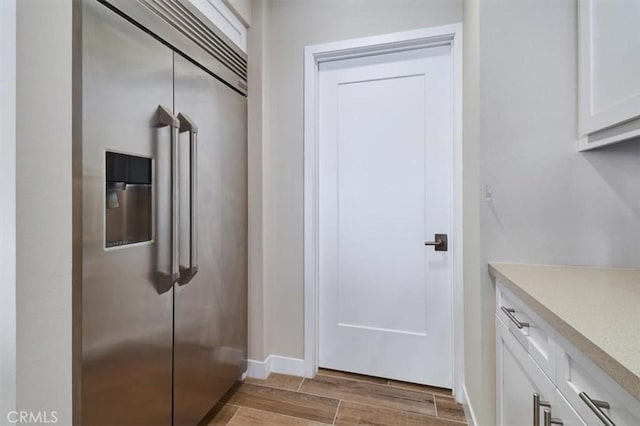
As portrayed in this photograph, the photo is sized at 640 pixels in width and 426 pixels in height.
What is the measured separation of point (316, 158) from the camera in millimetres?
2102

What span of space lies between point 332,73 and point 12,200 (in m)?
1.87

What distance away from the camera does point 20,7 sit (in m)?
0.76

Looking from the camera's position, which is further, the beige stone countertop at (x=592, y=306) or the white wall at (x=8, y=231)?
the white wall at (x=8, y=231)

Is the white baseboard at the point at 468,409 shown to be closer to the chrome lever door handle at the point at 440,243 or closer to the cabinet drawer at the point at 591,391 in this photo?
the chrome lever door handle at the point at 440,243

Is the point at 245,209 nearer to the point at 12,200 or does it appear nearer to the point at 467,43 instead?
the point at 12,200

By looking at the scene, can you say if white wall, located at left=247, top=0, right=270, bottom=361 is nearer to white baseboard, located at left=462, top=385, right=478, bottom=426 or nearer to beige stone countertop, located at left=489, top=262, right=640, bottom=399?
white baseboard, located at left=462, top=385, right=478, bottom=426

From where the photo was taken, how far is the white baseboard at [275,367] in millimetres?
2062

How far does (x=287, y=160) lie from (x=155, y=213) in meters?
1.03

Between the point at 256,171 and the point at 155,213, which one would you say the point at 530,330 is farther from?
the point at 256,171

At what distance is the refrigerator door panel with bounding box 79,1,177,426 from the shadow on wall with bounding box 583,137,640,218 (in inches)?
73.7

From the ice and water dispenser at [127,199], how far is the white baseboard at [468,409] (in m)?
1.79

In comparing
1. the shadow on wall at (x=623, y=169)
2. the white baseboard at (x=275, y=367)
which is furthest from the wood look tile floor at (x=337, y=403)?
the shadow on wall at (x=623, y=169)

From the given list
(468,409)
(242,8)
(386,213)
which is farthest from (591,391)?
(242,8)

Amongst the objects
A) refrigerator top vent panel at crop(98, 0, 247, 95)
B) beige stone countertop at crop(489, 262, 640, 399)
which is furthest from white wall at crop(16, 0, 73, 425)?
beige stone countertop at crop(489, 262, 640, 399)
